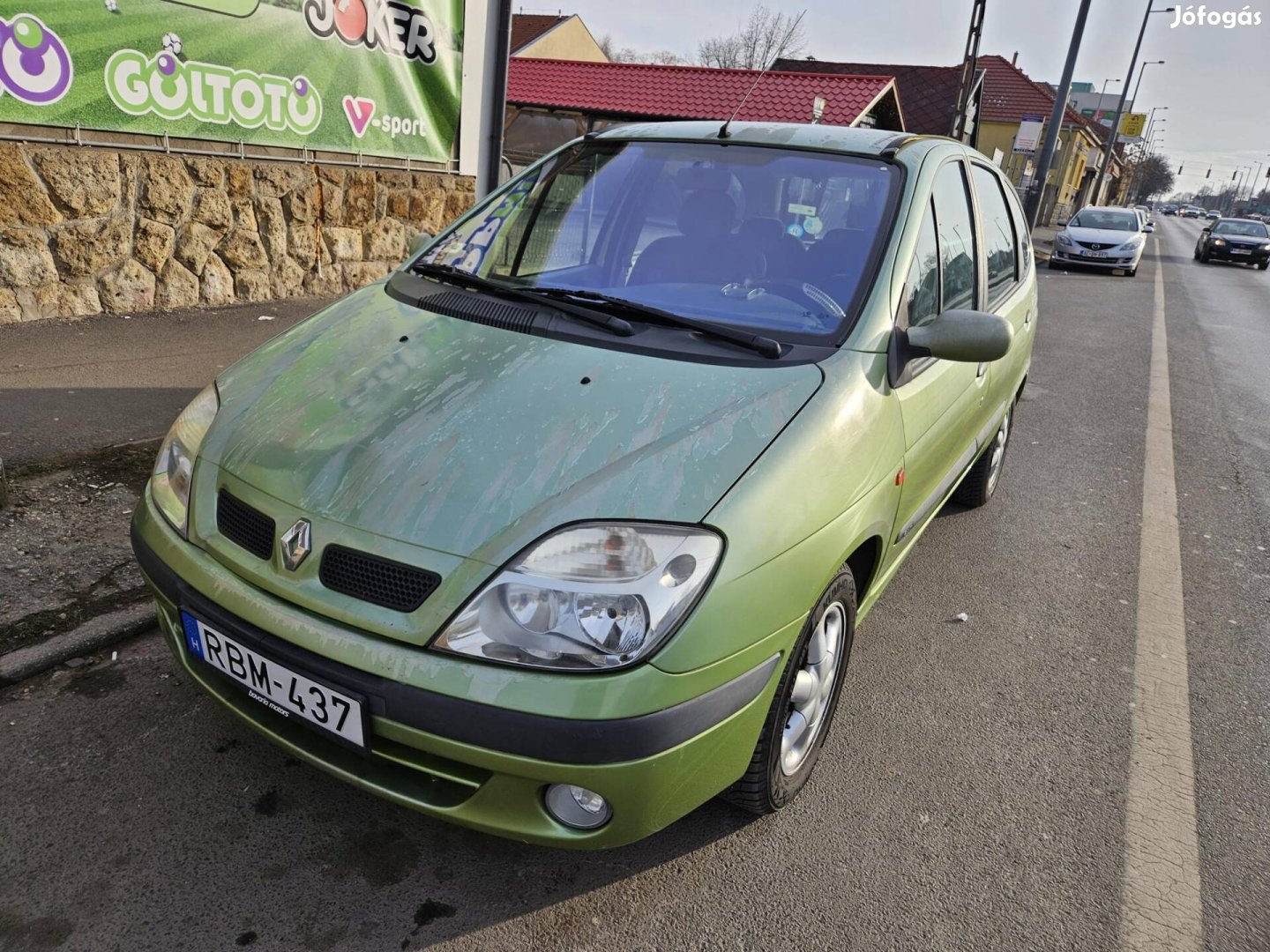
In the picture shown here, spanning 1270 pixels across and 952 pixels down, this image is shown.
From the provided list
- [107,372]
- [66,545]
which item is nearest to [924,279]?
[66,545]

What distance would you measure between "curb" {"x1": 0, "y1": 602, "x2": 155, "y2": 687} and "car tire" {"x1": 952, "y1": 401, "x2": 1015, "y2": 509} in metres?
3.65

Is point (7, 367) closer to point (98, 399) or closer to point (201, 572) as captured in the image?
point (98, 399)

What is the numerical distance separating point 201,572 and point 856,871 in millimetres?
1731

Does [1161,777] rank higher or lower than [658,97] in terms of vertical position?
lower

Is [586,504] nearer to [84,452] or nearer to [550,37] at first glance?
[84,452]

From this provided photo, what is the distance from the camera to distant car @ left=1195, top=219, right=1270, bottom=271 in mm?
25328

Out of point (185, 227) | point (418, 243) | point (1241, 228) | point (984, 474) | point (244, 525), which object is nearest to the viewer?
point (244, 525)

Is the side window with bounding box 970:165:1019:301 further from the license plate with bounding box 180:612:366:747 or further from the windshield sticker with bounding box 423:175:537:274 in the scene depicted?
the license plate with bounding box 180:612:366:747

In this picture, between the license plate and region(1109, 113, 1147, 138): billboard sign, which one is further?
region(1109, 113, 1147, 138): billboard sign

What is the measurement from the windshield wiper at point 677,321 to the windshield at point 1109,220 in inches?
816

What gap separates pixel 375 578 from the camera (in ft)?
5.90

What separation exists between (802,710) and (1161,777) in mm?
1233

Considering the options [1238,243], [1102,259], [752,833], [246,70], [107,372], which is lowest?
[752,833]

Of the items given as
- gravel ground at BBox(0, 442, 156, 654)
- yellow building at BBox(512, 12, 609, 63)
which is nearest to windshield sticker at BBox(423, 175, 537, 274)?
gravel ground at BBox(0, 442, 156, 654)
